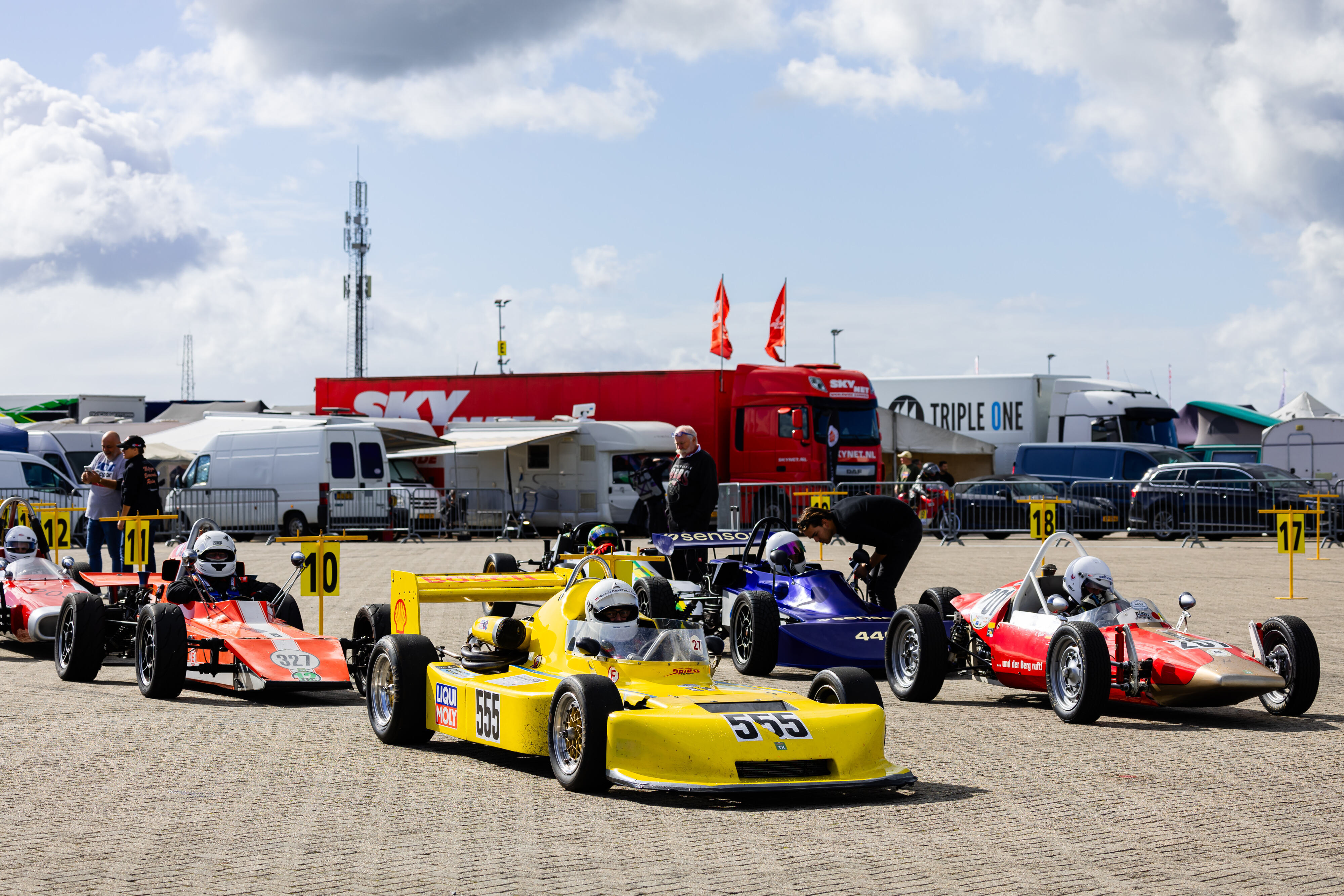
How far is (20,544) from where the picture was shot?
1347 centimetres

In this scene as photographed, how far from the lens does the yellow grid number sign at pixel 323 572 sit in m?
12.2

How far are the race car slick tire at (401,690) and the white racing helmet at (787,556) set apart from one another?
4718 mm

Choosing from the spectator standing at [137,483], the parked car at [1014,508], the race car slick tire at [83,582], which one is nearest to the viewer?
the race car slick tire at [83,582]

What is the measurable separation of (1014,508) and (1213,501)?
392 centimetres

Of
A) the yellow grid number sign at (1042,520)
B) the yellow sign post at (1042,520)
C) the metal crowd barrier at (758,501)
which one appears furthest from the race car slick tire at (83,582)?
the metal crowd barrier at (758,501)

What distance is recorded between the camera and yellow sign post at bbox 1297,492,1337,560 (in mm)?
24656

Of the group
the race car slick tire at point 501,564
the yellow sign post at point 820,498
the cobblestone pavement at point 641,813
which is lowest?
the cobblestone pavement at point 641,813

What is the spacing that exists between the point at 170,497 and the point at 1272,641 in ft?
79.6

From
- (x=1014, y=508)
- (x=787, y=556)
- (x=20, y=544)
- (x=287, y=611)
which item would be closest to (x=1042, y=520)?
(x=787, y=556)

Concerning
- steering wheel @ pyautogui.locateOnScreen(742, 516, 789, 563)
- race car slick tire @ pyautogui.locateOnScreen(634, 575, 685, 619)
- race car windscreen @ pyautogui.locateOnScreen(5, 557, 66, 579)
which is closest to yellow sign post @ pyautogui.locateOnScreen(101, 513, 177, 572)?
race car windscreen @ pyautogui.locateOnScreen(5, 557, 66, 579)

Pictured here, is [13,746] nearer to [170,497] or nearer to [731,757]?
[731,757]

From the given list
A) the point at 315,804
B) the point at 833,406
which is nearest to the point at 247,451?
the point at 833,406

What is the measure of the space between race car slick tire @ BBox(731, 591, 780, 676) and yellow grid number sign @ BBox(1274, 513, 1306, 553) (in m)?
8.97

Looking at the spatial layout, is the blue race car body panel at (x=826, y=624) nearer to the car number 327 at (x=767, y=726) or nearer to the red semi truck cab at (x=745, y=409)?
the car number 327 at (x=767, y=726)
